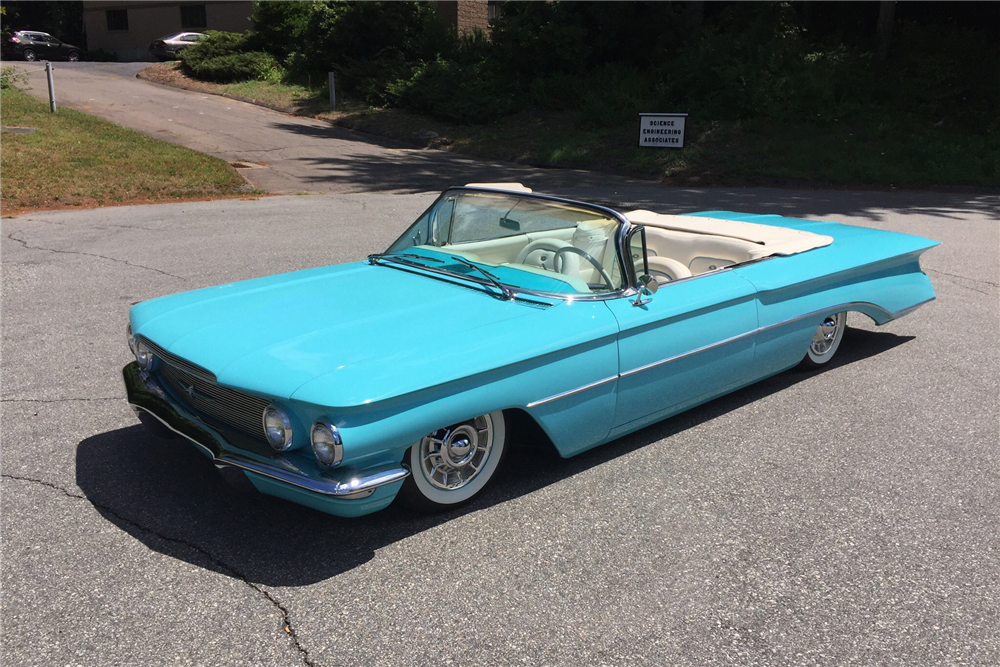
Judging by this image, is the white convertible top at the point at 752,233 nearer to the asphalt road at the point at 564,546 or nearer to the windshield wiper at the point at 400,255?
the asphalt road at the point at 564,546

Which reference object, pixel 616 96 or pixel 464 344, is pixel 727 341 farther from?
Answer: pixel 616 96

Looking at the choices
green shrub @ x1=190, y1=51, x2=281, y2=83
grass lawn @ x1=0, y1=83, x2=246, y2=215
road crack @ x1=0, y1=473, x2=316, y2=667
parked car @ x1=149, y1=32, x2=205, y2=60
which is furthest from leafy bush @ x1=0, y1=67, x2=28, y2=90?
road crack @ x1=0, y1=473, x2=316, y2=667

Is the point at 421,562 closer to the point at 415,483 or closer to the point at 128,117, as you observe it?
the point at 415,483

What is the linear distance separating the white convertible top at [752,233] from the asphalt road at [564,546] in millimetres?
841

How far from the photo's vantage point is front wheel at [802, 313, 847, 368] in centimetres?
530

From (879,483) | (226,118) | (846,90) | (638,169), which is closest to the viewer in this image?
(879,483)

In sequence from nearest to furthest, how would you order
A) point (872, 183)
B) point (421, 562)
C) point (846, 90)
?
point (421, 562) → point (872, 183) → point (846, 90)

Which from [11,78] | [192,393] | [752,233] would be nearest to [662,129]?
[752,233]

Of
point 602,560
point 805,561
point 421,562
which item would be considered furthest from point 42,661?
point 805,561

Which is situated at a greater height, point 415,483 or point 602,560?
point 415,483

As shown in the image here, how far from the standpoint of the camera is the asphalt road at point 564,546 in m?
2.76

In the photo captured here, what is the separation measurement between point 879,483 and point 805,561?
89 cm

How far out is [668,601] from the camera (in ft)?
9.78

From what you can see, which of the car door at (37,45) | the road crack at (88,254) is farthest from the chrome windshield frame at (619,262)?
the car door at (37,45)
